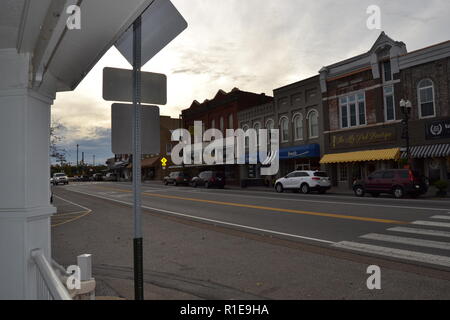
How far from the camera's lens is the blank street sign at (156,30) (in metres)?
2.99

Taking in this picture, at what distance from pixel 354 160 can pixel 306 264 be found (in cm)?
Answer: 2069

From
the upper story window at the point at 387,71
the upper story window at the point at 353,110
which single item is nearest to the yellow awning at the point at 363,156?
the upper story window at the point at 353,110

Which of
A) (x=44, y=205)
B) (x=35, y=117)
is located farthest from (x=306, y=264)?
(x=35, y=117)

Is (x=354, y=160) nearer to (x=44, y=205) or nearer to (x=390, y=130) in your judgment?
(x=390, y=130)

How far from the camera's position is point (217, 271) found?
6.11m

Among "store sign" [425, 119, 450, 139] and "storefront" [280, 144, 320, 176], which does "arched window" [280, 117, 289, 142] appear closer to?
"storefront" [280, 144, 320, 176]

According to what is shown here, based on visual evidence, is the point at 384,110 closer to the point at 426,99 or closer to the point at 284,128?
the point at 426,99

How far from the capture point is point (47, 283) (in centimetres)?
269

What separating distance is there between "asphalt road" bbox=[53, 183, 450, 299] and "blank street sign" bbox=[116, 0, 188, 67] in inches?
134

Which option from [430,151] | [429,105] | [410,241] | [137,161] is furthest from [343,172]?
[137,161]

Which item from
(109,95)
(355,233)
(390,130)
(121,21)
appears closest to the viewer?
(121,21)

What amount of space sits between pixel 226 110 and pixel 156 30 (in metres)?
39.3

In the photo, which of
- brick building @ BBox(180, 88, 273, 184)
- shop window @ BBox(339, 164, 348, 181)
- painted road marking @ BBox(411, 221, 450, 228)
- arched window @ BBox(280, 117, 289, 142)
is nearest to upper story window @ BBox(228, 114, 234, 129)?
brick building @ BBox(180, 88, 273, 184)

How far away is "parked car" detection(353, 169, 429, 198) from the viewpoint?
60.4 ft
